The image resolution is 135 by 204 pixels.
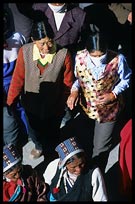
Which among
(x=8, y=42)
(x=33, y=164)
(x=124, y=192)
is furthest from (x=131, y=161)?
(x=8, y=42)

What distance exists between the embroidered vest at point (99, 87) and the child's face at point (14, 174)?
1.06 meters

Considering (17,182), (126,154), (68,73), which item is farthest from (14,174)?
(68,73)

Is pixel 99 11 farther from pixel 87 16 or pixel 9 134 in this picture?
pixel 9 134

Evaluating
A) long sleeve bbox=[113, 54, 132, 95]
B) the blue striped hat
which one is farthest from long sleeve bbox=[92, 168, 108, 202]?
long sleeve bbox=[113, 54, 132, 95]

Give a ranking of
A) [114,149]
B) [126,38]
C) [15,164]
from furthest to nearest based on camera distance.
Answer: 1. [126,38]
2. [114,149]
3. [15,164]

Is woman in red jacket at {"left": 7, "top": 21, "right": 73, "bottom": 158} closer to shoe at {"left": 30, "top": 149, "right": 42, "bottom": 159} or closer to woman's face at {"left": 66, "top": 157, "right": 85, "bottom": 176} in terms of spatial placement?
shoe at {"left": 30, "top": 149, "right": 42, "bottom": 159}

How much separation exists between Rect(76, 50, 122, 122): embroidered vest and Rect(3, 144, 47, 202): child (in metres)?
0.97

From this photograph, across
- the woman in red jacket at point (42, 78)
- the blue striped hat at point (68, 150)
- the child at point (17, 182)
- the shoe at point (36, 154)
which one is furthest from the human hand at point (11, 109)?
the blue striped hat at point (68, 150)

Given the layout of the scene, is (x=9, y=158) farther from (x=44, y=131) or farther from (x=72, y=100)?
(x=44, y=131)

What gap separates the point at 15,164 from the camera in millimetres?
4707

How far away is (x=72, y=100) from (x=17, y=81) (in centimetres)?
63

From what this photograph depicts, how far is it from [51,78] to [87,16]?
4.47ft

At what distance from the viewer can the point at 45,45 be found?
204 inches

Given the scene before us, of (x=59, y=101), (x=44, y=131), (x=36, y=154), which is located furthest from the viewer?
(x=36, y=154)
